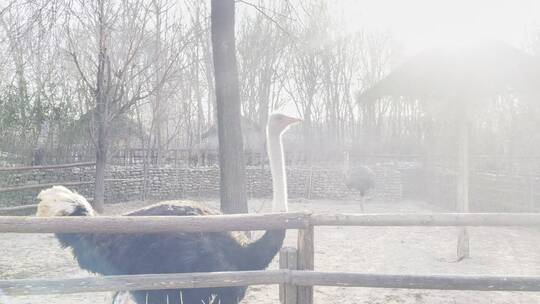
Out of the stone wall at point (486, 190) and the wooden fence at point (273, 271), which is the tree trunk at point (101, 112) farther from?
the stone wall at point (486, 190)

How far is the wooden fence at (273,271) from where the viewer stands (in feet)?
7.71

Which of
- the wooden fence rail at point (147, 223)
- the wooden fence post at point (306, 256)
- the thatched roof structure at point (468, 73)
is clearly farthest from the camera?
the thatched roof structure at point (468, 73)

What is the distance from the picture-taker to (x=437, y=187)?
11734 mm

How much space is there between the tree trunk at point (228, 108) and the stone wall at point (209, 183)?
23.2 feet

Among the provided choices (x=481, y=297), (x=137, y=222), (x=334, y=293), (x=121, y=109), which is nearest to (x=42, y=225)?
(x=137, y=222)

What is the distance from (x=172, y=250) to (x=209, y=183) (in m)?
11.5

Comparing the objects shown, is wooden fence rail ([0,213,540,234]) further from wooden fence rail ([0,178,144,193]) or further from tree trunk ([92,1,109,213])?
wooden fence rail ([0,178,144,193])

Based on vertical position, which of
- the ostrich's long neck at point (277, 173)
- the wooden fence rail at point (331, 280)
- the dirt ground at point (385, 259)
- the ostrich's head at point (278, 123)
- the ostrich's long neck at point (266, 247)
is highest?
the ostrich's head at point (278, 123)

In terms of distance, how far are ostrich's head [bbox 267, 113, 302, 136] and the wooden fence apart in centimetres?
101

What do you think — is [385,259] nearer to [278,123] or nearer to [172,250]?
[278,123]

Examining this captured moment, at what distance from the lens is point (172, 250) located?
8.92 feet

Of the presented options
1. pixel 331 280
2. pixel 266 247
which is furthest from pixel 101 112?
pixel 331 280

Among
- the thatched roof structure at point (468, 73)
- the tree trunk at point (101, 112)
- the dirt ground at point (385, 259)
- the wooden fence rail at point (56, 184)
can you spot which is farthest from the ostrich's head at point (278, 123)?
the wooden fence rail at point (56, 184)

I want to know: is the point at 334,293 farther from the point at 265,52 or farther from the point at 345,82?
the point at 345,82
